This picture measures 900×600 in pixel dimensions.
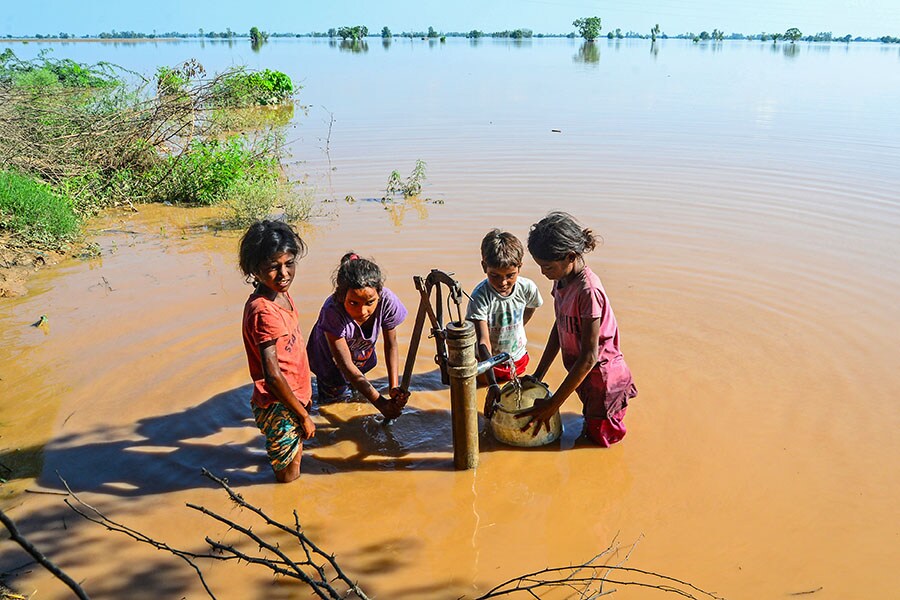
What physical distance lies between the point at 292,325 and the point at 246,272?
0.97ft

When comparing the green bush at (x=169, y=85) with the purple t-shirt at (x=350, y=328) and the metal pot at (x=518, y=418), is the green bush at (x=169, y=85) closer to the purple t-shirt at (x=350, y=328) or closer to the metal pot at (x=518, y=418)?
the purple t-shirt at (x=350, y=328)

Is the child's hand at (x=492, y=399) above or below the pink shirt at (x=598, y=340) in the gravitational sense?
below

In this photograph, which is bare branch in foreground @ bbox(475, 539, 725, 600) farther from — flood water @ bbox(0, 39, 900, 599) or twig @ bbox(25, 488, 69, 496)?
twig @ bbox(25, 488, 69, 496)

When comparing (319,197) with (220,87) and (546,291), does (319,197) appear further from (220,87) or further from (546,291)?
(546,291)

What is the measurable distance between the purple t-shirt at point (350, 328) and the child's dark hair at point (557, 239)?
31.8 inches

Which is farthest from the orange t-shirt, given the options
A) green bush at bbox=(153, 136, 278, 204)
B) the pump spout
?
green bush at bbox=(153, 136, 278, 204)

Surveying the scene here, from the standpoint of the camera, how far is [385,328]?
10.9ft

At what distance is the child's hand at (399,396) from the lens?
121 inches

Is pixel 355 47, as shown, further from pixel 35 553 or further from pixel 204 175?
pixel 35 553

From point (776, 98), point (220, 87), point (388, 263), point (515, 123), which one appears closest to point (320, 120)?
point (515, 123)

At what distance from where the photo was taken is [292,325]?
290 cm

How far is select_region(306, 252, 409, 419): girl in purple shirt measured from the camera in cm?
302

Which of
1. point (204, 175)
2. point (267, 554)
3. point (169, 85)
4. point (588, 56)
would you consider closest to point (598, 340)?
point (267, 554)

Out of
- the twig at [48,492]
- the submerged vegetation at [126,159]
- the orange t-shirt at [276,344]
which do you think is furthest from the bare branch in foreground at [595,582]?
the submerged vegetation at [126,159]
